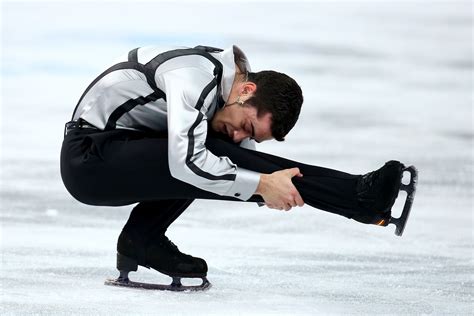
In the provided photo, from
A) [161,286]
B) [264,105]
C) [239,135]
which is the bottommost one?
[161,286]

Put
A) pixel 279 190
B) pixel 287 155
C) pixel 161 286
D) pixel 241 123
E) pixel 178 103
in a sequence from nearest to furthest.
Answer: pixel 178 103 → pixel 279 190 → pixel 241 123 → pixel 161 286 → pixel 287 155

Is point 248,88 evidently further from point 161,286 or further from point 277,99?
point 161,286

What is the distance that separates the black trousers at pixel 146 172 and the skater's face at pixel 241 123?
1.5 inches

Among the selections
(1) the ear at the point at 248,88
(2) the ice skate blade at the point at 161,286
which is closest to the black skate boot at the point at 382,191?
(1) the ear at the point at 248,88

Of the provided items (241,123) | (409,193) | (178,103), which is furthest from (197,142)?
(409,193)

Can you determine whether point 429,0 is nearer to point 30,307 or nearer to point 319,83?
point 319,83

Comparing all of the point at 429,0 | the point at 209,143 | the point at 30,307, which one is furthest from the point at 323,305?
the point at 429,0

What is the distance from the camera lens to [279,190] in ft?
11.6

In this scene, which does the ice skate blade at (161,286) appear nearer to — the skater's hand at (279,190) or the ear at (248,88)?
the skater's hand at (279,190)

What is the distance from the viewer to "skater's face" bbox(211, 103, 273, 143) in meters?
3.58

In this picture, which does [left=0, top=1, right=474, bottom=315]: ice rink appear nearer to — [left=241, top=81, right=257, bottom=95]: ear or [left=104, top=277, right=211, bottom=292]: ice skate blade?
[left=104, top=277, right=211, bottom=292]: ice skate blade

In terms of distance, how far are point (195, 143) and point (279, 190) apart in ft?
1.03

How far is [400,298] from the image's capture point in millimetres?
3863

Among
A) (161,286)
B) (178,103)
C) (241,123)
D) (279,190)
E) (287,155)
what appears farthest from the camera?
(287,155)
